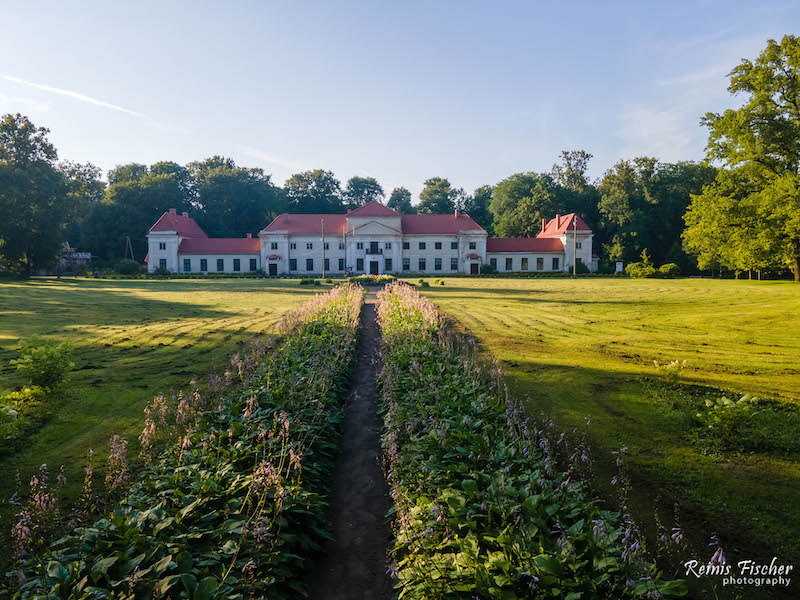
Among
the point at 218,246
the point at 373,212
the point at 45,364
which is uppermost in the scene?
the point at 373,212

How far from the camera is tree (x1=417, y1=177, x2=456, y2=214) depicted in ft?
279

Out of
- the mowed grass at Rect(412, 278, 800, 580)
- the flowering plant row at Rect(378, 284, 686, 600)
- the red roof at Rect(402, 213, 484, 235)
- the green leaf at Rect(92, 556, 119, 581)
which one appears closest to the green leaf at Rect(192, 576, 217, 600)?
the green leaf at Rect(92, 556, 119, 581)

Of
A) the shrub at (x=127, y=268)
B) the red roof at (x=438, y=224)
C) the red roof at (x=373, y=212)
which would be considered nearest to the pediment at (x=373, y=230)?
the red roof at (x=373, y=212)

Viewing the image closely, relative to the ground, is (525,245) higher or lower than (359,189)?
lower

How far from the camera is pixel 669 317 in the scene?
739 inches

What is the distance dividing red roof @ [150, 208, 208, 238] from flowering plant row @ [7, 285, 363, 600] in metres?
62.0

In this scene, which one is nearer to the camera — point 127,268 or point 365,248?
point 127,268

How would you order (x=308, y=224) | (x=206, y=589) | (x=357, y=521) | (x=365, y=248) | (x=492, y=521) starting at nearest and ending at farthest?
(x=206, y=589), (x=492, y=521), (x=357, y=521), (x=365, y=248), (x=308, y=224)

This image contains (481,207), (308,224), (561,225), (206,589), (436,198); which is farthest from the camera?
(481,207)

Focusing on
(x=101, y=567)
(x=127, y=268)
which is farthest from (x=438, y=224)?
(x=101, y=567)

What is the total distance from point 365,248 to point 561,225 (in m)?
26.6

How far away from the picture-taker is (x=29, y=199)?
44.5 meters

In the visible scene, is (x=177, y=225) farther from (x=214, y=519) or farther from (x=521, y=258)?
(x=214, y=519)

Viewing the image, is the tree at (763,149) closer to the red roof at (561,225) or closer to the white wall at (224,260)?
the red roof at (561,225)
